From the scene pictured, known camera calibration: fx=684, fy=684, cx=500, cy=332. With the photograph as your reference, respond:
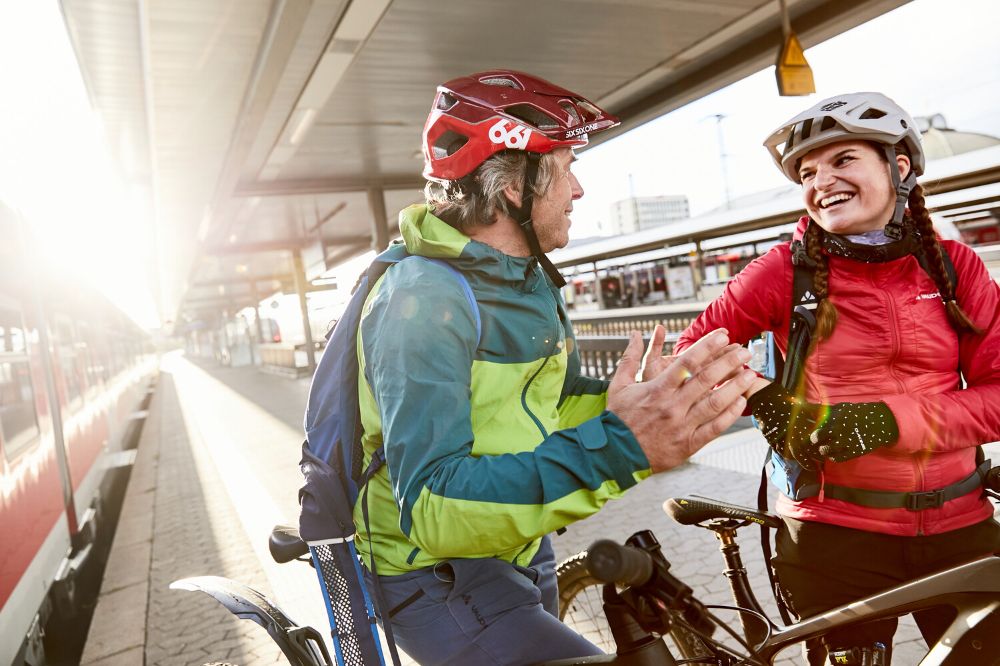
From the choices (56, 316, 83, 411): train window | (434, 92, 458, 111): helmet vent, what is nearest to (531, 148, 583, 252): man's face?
(434, 92, 458, 111): helmet vent

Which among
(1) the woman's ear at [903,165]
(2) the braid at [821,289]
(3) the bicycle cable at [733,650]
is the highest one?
(1) the woman's ear at [903,165]

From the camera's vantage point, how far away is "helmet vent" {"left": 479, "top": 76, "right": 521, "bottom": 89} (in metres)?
1.73

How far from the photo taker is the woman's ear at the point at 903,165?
1.96 metres

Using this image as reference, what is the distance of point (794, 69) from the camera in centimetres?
599

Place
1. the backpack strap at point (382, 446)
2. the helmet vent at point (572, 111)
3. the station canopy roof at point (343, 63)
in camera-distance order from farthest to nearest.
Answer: the station canopy roof at point (343, 63) → the helmet vent at point (572, 111) → the backpack strap at point (382, 446)

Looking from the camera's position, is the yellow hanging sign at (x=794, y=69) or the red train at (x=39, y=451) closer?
the red train at (x=39, y=451)

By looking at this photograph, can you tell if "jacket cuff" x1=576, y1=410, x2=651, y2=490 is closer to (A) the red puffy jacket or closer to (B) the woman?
(B) the woman

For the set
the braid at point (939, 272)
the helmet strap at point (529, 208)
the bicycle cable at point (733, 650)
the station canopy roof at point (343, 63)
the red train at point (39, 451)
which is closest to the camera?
the bicycle cable at point (733, 650)

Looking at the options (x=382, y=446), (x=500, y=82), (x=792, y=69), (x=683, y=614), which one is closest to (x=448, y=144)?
(x=500, y=82)

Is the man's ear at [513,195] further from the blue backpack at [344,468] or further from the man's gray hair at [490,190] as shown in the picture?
the blue backpack at [344,468]

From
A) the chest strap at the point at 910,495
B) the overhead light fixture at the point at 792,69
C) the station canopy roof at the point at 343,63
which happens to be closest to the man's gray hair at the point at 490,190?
the chest strap at the point at 910,495

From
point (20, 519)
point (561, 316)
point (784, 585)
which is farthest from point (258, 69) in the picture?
point (784, 585)

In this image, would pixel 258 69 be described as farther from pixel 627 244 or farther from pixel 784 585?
pixel 627 244

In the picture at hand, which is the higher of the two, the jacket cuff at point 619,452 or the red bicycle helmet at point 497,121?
the red bicycle helmet at point 497,121
